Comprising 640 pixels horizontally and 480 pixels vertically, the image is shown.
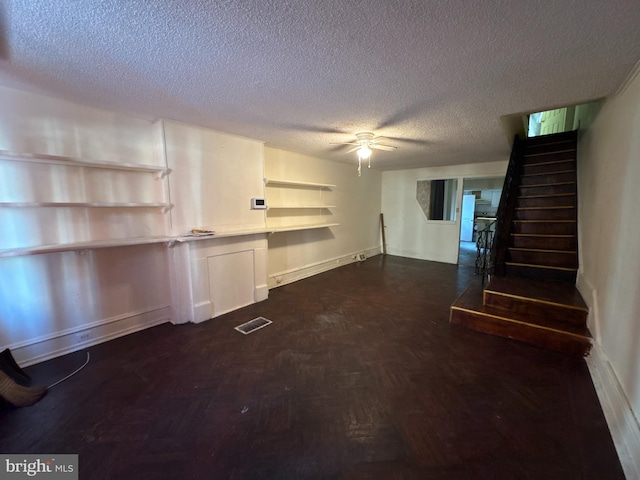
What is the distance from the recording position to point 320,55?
1621 millimetres

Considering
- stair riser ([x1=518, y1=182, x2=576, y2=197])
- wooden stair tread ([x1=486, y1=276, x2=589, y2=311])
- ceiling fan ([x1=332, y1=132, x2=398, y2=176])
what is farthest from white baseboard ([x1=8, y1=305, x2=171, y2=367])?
stair riser ([x1=518, y1=182, x2=576, y2=197])

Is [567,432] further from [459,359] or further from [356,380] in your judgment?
[356,380]

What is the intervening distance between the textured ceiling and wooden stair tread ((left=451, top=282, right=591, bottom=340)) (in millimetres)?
2153

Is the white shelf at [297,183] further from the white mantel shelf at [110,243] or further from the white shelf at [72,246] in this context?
the white shelf at [72,246]

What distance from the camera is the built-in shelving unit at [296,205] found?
14.1 feet

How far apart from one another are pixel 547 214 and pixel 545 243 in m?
0.54

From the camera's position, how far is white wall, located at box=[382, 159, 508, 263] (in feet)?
19.6

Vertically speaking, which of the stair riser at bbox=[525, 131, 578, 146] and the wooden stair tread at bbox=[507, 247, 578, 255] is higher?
the stair riser at bbox=[525, 131, 578, 146]

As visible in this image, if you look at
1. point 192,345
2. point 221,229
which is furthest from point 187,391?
point 221,229

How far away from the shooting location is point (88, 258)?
2545mm

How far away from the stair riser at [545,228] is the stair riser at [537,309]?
1.51 meters

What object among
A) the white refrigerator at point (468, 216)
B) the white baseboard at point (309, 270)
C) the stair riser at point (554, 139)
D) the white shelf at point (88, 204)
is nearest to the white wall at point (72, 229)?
the white shelf at point (88, 204)

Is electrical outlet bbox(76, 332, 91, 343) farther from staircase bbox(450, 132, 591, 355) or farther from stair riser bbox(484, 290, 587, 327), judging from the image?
stair riser bbox(484, 290, 587, 327)

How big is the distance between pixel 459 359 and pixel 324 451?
1.56 meters
